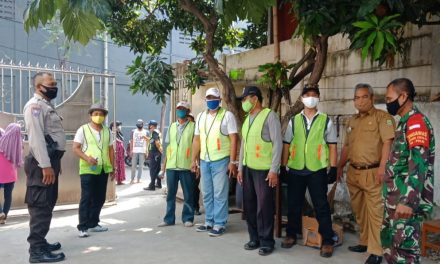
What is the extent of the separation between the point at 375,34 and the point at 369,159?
141 cm

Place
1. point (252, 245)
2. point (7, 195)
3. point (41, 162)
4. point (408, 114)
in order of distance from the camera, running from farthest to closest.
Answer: point (7, 195), point (252, 245), point (41, 162), point (408, 114)

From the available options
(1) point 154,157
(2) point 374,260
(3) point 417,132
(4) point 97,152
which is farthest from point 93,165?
(1) point 154,157

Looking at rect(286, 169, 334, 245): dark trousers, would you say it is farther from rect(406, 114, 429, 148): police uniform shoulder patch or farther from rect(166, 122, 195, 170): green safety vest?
rect(166, 122, 195, 170): green safety vest

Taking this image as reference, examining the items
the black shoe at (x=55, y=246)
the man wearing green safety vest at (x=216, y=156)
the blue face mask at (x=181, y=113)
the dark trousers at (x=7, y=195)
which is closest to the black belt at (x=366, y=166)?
the man wearing green safety vest at (x=216, y=156)

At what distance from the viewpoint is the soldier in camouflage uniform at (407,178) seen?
3354mm

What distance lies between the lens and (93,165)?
18.5ft

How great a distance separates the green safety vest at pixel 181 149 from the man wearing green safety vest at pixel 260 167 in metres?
1.18

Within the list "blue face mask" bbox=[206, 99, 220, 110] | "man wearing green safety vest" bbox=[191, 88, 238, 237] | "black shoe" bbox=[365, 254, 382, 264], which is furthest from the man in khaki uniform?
"blue face mask" bbox=[206, 99, 220, 110]

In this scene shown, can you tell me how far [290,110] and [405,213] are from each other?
2.47 meters

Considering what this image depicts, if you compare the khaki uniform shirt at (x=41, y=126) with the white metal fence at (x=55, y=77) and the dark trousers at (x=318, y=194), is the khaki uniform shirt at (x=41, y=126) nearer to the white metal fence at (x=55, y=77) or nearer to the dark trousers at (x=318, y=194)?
the white metal fence at (x=55, y=77)

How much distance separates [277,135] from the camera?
478 centimetres

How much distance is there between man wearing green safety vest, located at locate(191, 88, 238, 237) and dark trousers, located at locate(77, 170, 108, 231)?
1.36 metres

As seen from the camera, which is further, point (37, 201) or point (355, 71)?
point (355, 71)

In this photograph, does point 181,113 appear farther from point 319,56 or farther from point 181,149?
point 319,56
